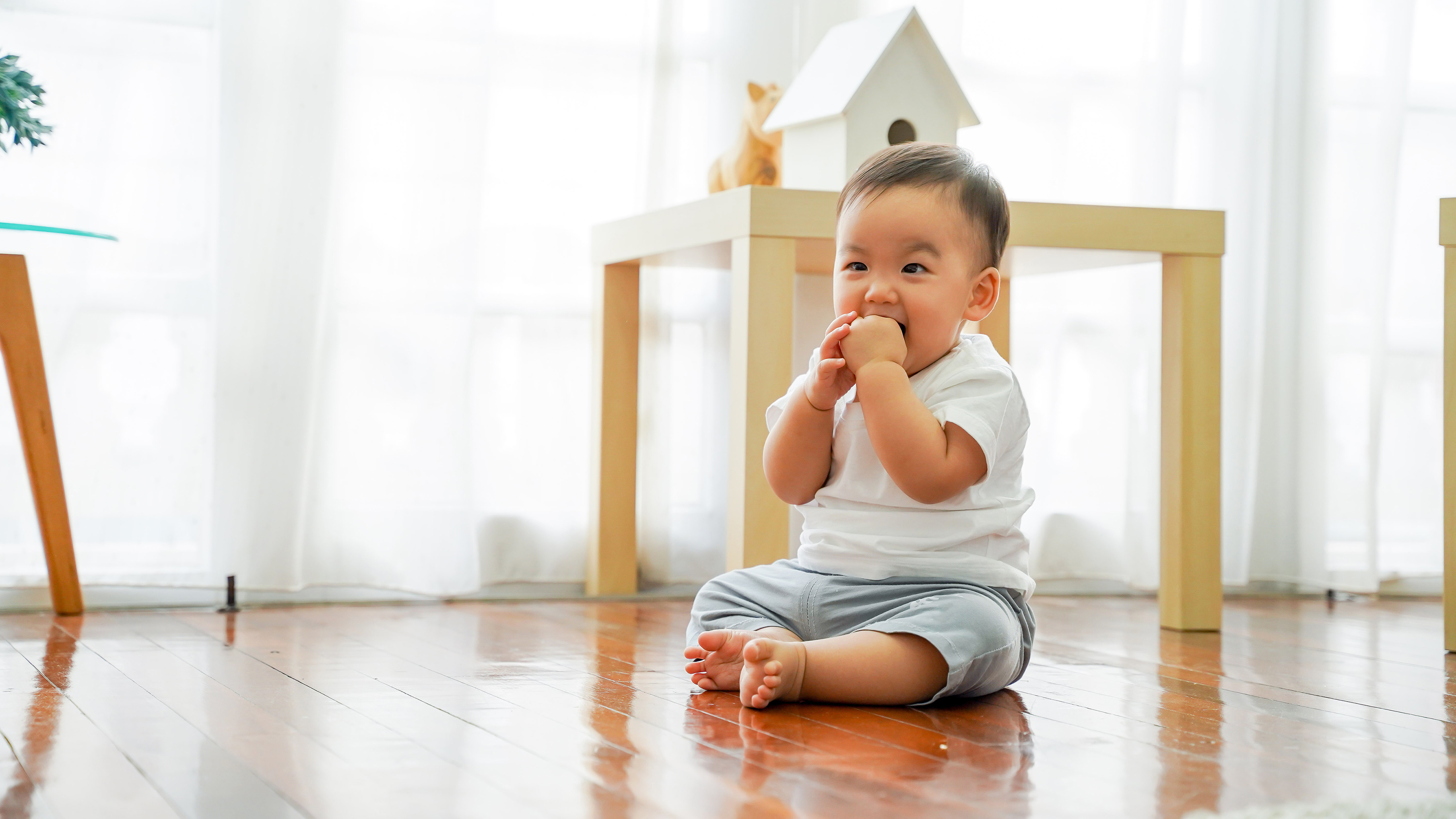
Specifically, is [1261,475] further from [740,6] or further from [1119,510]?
[740,6]

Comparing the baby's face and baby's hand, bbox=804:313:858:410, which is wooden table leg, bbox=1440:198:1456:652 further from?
baby's hand, bbox=804:313:858:410

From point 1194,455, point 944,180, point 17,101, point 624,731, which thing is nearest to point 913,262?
point 944,180

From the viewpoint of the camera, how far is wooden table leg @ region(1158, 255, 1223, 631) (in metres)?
1.53

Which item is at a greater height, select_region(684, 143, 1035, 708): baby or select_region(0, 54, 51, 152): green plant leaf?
select_region(0, 54, 51, 152): green plant leaf

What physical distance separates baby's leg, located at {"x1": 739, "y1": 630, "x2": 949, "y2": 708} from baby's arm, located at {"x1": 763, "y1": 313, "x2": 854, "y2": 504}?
0.52 feet

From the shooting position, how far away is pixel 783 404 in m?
1.17

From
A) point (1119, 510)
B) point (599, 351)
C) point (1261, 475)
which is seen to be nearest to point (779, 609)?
point (599, 351)

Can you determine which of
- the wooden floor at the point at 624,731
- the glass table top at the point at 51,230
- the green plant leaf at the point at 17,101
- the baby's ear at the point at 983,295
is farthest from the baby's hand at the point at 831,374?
the green plant leaf at the point at 17,101

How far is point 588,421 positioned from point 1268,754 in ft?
3.60

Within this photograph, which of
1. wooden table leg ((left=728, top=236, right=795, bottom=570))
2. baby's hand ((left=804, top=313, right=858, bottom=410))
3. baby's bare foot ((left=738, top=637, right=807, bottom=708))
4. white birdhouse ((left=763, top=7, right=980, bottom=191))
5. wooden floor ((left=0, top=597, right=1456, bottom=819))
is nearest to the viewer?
wooden floor ((left=0, top=597, right=1456, bottom=819))

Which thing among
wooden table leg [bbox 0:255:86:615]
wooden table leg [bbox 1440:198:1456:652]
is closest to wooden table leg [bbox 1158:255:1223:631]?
wooden table leg [bbox 1440:198:1456:652]

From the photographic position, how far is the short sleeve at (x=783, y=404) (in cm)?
111

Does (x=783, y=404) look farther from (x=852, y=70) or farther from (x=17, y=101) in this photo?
(x=17, y=101)

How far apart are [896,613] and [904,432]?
0.14 m
